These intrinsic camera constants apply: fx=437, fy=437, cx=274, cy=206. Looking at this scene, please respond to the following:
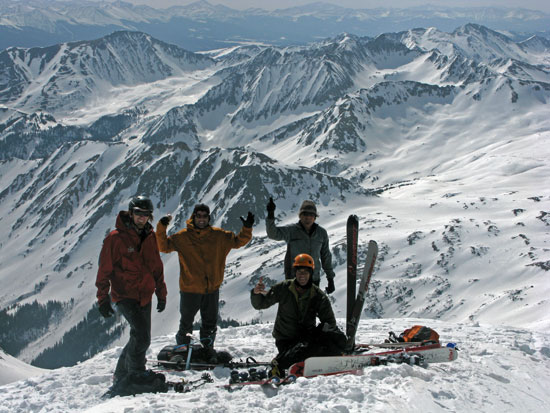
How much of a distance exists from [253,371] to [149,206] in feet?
14.6

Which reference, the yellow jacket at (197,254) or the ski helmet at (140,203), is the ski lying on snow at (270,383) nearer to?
the yellow jacket at (197,254)

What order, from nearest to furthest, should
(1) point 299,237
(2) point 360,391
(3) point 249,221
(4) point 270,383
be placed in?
(2) point 360,391, (4) point 270,383, (3) point 249,221, (1) point 299,237

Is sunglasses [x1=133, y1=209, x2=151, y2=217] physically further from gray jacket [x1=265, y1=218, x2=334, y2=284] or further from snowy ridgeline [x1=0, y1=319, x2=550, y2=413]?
snowy ridgeline [x1=0, y1=319, x2=550, y2=413]

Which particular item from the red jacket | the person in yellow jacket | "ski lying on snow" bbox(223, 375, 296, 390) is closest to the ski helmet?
the red jacket

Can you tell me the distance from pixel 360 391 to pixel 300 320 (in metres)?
2.28

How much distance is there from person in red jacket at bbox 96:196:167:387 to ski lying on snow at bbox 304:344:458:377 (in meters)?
3.87

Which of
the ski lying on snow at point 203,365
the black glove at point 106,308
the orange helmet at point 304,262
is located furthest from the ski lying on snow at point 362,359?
the black glove at point 106,308

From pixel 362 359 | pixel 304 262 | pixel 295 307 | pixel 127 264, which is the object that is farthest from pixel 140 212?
pixel 362 359

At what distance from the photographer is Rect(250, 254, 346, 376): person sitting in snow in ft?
32.3

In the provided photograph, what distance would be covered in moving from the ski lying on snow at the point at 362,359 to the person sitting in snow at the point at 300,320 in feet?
1.37

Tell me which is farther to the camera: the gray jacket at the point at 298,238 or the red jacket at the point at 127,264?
the gray jacket at the point at 298,238

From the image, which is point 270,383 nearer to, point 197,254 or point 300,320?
point 300,320

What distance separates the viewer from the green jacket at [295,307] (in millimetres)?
9945

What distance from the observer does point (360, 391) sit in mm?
8281
